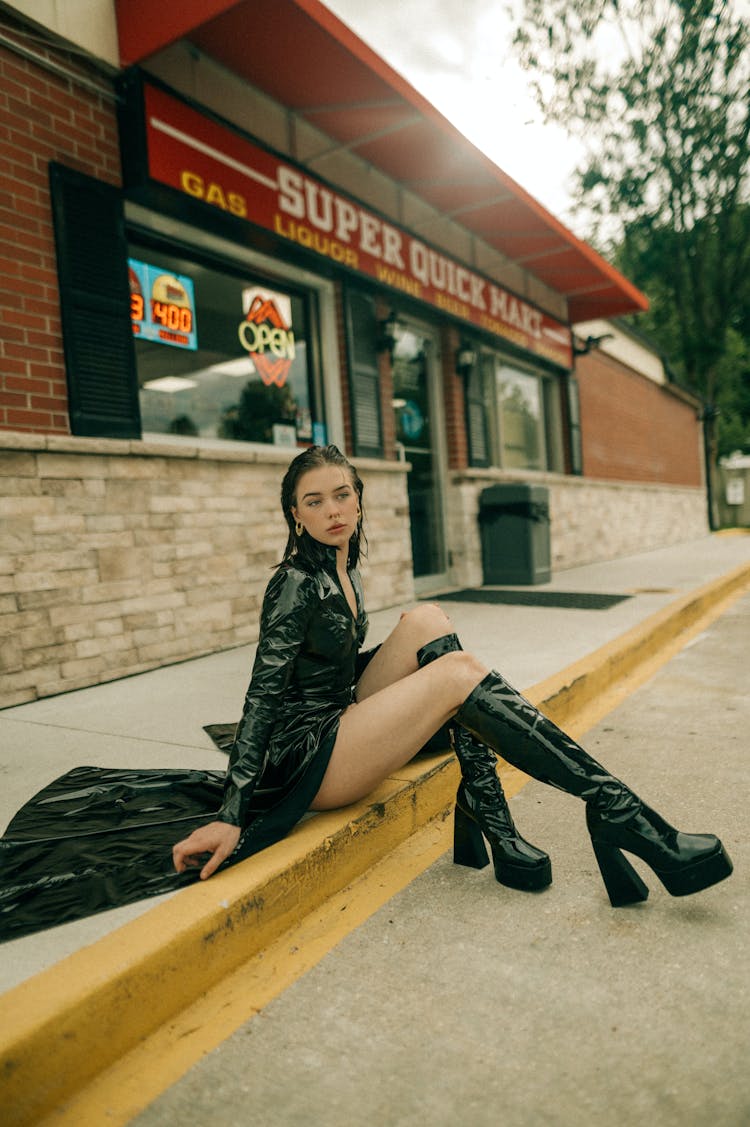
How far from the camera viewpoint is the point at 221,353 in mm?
6215

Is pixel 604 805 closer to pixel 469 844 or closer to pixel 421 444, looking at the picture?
pixel 469 844

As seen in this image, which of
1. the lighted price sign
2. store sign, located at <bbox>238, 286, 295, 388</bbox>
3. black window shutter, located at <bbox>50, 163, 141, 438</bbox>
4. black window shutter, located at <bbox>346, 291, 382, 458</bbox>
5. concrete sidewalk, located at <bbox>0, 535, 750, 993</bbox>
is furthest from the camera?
black window shutter, located at <bbox>346, 291, 382, 458</bbox>

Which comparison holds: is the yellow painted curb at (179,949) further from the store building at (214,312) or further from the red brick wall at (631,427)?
the red brick wall at (631,427)

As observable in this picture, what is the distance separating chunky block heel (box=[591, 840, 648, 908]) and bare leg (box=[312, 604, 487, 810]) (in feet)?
1.82

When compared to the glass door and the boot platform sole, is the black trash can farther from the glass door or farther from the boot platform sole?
the boot platform sole

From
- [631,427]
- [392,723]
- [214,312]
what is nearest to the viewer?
[392,723]

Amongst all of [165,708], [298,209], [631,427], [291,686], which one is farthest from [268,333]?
[631,427]

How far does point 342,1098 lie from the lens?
1.44 meters

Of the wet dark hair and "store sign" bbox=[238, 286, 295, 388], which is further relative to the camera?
"store sign" bbox=[238, 286, 295, 388]

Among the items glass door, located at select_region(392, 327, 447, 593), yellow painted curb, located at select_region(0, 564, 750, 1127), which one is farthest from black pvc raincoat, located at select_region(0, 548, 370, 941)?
glass door, located at select_region(392, 327, 447, 593)

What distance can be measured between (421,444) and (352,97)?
3806 mm

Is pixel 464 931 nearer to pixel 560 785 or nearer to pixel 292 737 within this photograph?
pixel 560 785

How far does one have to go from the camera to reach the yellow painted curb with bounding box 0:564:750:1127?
145cm

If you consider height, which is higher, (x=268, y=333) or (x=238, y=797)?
(x=268, y=333)
